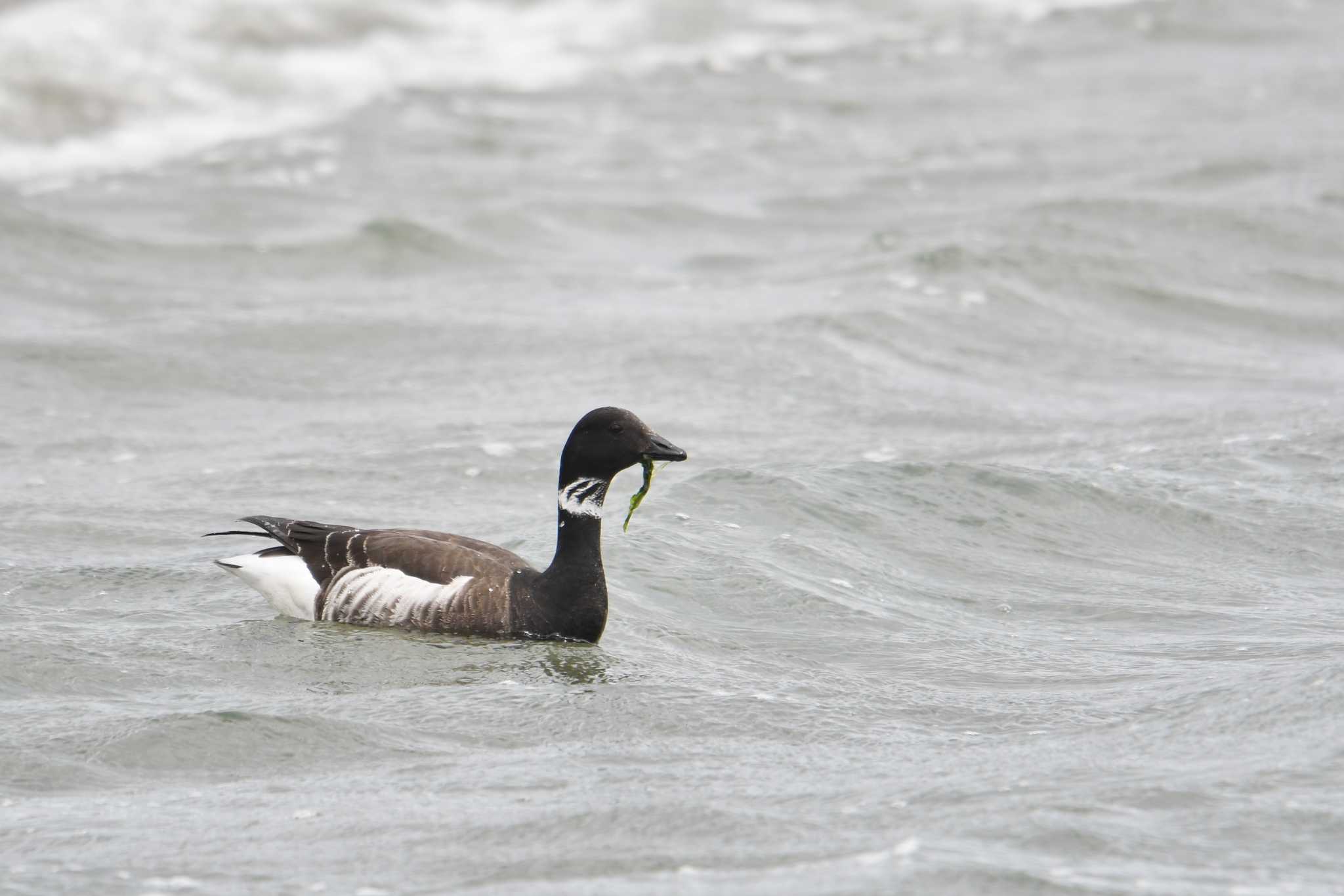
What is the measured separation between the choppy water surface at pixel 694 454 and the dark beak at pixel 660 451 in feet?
2.82

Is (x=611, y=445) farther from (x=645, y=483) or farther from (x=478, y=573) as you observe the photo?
(x=478, y=573)

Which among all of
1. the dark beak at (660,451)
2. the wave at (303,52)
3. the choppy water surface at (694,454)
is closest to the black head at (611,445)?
the dark beak at (660,451)

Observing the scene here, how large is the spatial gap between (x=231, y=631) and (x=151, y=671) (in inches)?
25.4

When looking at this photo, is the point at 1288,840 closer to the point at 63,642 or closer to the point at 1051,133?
the point at 63,642

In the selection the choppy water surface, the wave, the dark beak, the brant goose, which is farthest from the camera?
the wave

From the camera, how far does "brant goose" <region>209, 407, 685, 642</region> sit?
325 inches

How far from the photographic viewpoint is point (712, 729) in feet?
24.0

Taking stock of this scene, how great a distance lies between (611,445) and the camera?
8211 mm

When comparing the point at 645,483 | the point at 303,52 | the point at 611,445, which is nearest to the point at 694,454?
the point at 645,483

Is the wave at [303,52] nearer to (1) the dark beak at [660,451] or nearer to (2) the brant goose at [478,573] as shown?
Result: (2) the brant goose at [478,573]

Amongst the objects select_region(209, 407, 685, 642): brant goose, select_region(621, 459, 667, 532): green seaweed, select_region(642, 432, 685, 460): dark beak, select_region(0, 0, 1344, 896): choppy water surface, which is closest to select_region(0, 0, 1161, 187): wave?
select_region(0, 0, 1344, 896): choppy water surface

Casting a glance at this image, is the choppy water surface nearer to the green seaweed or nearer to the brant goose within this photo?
the brant goose

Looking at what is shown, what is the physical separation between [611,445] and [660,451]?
229mm

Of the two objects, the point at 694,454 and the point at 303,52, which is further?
the point at 303,52
